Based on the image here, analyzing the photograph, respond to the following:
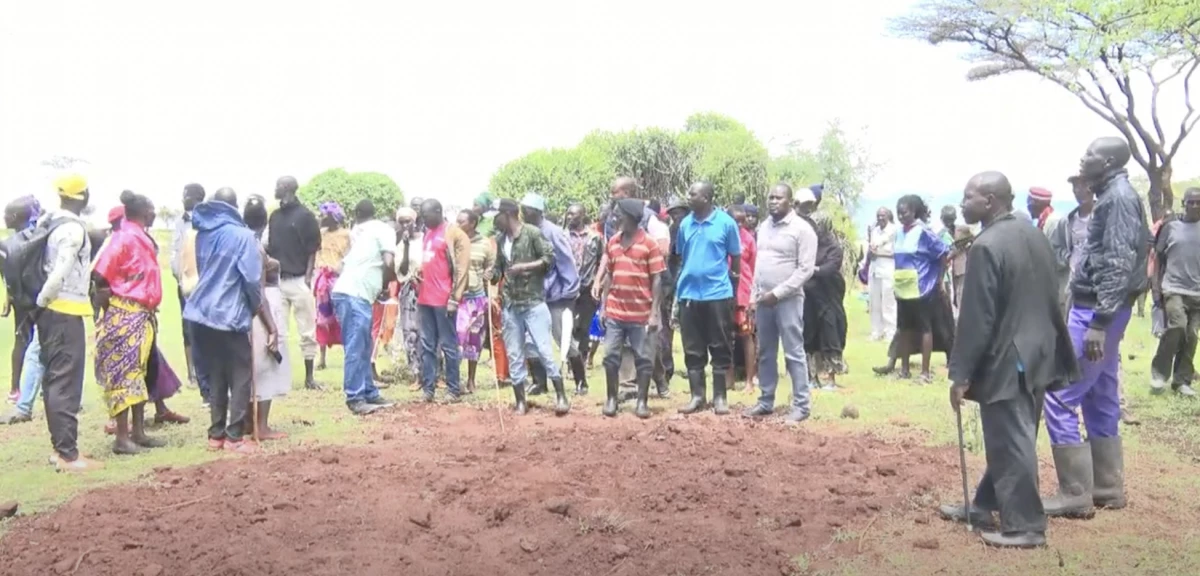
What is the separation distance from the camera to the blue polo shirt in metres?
8.93

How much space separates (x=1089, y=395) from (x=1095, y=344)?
1.44ft

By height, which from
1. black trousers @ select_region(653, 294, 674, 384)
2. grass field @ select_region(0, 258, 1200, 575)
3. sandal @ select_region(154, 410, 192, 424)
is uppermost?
black trousers @ select_region(653, 294, 674, 384)

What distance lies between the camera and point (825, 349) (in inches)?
426

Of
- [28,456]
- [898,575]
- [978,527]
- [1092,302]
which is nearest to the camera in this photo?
[898,575]

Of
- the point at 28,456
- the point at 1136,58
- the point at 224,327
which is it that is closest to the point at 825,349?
the point at 224,327

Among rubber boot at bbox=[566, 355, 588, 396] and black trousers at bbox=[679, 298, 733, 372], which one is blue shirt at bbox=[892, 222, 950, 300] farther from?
rubber boot at bbox=[566, 355, 588, 396]

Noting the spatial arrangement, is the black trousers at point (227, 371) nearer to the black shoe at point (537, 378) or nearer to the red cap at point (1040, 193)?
the black shoe at point (537, 378)

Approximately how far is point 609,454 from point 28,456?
429 cm

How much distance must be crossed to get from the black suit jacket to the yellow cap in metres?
5.88

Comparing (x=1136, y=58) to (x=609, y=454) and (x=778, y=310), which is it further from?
(x=609, y=454)

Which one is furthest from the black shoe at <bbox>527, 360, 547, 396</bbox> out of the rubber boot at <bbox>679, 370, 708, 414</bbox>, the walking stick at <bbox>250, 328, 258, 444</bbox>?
the walking stick at <bbox>250, 328, 258, 444</bbox>

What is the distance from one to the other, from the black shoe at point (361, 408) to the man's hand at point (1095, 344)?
20.0ft

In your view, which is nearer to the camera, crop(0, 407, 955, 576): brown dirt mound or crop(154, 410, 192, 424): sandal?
crop(0, 407, 955, 576): brown dirt mound

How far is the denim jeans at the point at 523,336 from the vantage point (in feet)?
30.6
